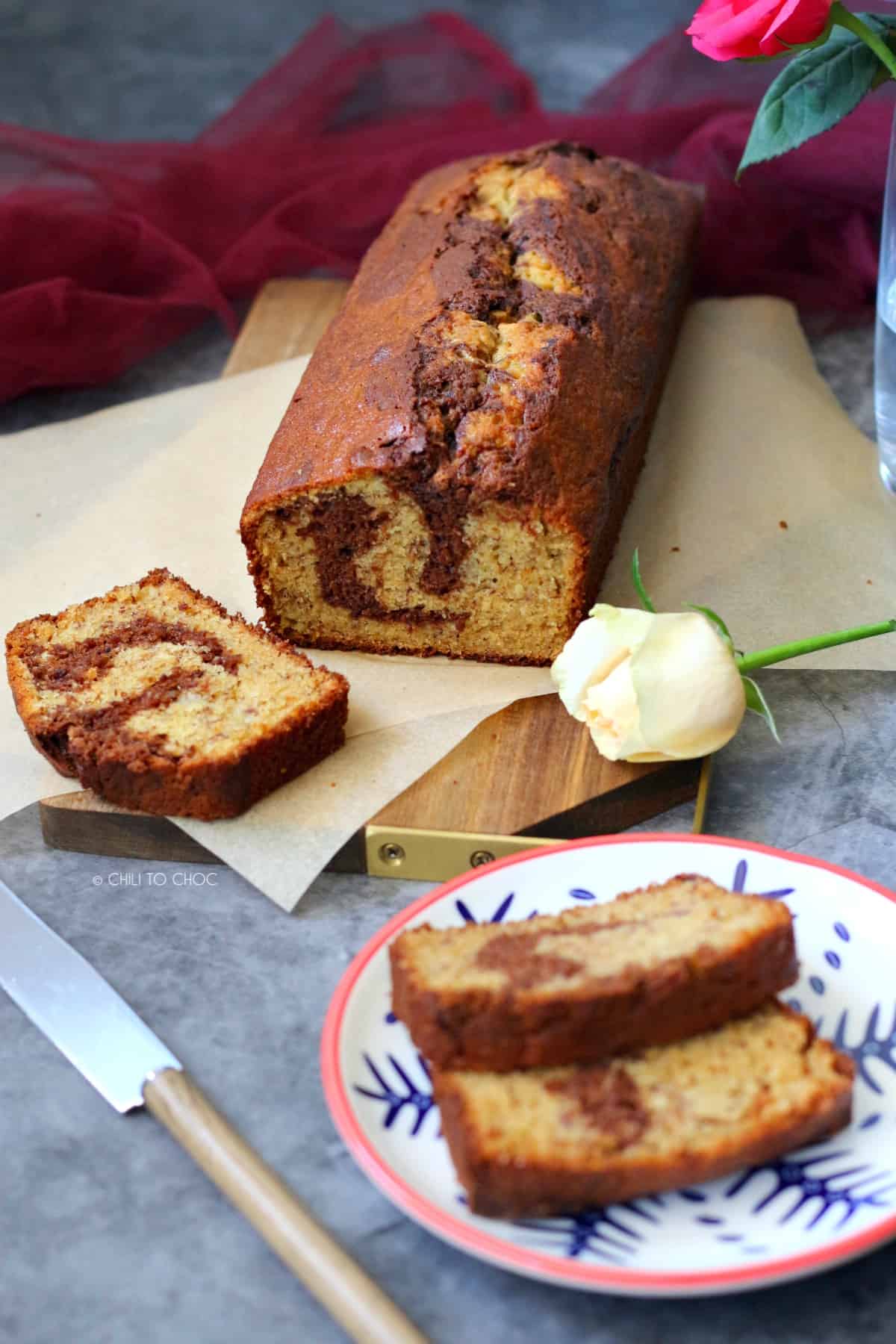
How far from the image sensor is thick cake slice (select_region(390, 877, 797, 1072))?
1.82 meters

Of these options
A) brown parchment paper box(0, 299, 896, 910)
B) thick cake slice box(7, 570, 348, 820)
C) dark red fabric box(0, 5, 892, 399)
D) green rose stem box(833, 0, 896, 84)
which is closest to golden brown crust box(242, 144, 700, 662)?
brown parchment paper box(0, 299, 896, 910)

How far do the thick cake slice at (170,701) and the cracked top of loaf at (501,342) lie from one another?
0.28 meters

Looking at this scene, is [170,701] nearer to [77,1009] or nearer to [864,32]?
[77,1009]

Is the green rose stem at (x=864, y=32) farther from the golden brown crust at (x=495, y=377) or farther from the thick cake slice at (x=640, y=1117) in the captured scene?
the thick cake slice at (x=640, y=1117)

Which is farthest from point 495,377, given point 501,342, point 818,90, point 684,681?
point 818,90

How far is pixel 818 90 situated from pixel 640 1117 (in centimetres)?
218

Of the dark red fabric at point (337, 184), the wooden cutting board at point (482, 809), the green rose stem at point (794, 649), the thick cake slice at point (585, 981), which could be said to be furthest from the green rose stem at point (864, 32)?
the thick cake slice at point (585, 981)

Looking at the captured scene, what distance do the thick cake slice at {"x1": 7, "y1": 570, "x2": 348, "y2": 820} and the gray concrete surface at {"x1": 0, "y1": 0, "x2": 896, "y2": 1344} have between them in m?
0.18

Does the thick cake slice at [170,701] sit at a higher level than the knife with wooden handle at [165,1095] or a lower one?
higher

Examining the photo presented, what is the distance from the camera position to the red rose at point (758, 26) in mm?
2637

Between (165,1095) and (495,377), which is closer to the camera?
(165,1095)

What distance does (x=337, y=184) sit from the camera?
4164mm

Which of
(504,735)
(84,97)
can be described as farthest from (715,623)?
(84,97)

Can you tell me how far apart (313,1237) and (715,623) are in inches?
46.4
